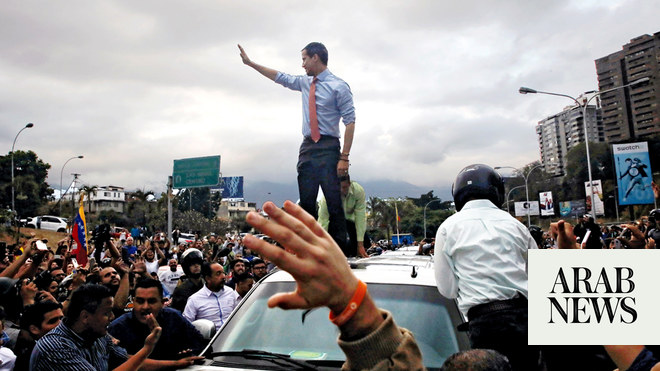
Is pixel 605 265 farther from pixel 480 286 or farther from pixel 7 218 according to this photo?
pixel 7 218

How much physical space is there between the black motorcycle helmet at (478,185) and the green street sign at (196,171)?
27.0m

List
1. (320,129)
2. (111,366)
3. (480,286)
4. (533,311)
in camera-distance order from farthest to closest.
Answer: (320,129) → (111,366) → (480,286) → (533,311)

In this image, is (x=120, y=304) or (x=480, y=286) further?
(x=120, y=304)

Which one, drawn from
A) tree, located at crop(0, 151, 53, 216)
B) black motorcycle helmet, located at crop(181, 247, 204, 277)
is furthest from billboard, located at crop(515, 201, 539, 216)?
black motorcycle helmet, located at crop(181, 247, 204, 277)

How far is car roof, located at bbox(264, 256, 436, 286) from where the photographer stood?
149 inches

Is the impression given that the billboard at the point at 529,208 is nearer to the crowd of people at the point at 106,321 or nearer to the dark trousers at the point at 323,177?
the crowd of people at the point at 106,321

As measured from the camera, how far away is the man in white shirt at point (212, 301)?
250 inches

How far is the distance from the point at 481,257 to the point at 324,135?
8.73 ft

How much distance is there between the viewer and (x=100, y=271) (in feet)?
24.2

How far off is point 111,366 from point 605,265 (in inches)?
147

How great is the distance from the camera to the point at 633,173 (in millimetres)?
32094

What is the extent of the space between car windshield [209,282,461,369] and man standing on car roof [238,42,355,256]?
1.82m

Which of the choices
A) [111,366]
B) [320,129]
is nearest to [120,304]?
[111,366]

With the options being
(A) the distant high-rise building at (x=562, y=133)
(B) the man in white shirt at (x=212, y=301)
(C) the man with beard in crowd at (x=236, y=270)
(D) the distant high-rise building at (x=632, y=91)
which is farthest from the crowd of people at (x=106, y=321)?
(A) the distant high-rise building at (x=562, y=133)
